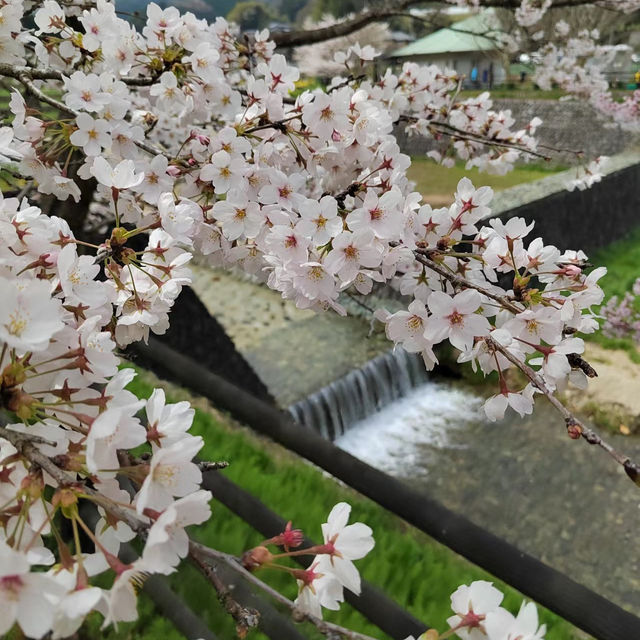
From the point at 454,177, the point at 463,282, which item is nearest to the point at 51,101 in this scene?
the point at 463,282

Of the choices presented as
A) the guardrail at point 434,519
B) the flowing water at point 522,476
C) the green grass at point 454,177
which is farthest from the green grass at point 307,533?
the green grass at point 454,177

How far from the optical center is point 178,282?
0.98 meters

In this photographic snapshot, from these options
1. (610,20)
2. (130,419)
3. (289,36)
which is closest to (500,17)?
(610,20)

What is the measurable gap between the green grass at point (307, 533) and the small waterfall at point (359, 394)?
971 millimetres

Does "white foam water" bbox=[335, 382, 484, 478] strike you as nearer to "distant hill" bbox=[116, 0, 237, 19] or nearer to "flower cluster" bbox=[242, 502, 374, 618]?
"distant hill" bbox=[116, 0, 237, 19]

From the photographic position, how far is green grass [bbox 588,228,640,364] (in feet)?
Result: 18.9

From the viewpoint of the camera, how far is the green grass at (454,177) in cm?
1080

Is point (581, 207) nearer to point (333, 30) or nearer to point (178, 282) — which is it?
point (333, 30)

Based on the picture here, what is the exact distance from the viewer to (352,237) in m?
1.05

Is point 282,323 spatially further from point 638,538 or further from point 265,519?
point 265,519

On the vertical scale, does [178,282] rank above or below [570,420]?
above

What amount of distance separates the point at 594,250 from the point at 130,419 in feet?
27.1

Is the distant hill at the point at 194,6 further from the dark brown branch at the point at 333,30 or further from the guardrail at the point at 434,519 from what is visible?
the guardrail at the point at 434,519

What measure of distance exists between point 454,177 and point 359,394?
24.8 feet
